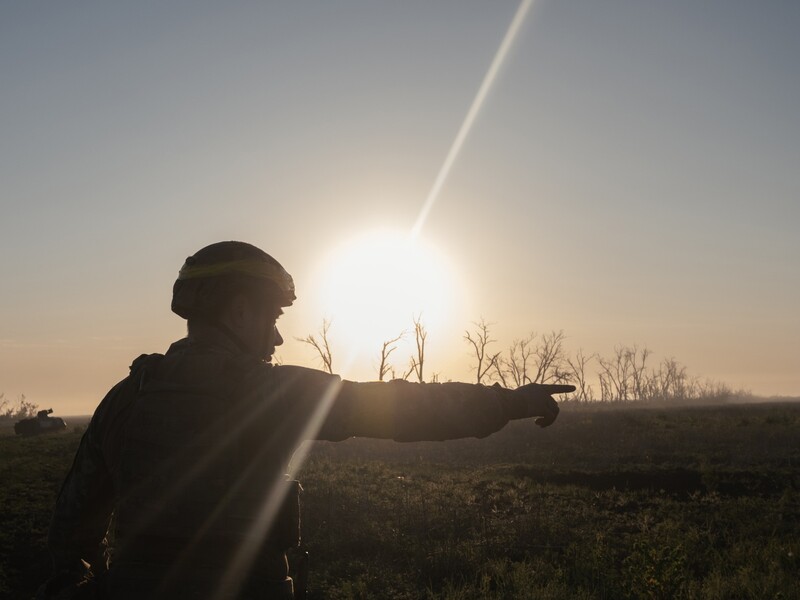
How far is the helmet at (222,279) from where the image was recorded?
2879mm

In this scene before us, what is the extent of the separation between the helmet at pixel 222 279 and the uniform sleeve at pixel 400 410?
707 mm

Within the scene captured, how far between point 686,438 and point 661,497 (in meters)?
12.0

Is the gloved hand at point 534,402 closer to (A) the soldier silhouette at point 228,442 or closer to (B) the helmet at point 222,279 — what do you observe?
(A) the soldier silhouette at point 228,442

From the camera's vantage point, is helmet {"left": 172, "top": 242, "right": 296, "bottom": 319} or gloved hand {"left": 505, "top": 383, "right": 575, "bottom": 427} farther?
helmet {"left": 172, "top": 242, "right": 296, "bottom": 319}

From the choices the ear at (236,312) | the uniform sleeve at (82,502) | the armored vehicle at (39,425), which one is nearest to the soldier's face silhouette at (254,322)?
the ear at (236,312)

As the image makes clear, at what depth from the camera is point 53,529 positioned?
292 centimetres

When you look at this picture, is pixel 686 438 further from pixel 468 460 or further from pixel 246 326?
pixel 246 326

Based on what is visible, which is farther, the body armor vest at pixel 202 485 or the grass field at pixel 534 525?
the grass field at pixel 534 525

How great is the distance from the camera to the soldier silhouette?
2.33 metres

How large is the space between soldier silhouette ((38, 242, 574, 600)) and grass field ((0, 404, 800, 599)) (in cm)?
614

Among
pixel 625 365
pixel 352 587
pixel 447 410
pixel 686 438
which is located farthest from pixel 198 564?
pixel 625 365

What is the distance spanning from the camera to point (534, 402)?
244 centimetres

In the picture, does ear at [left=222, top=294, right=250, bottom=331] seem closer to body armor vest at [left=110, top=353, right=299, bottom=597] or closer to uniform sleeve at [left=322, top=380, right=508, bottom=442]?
body armor vest at [left=110, top=353, right=299, bottom=597]

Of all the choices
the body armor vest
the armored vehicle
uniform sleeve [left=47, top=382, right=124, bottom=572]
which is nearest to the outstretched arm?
the body armor vest
